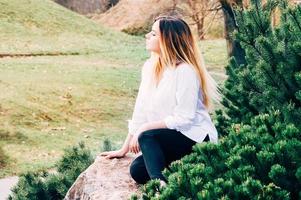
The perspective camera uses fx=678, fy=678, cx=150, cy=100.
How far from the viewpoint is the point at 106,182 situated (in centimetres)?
477

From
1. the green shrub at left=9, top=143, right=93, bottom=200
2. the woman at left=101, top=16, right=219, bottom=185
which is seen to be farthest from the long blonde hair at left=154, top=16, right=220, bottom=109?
the green shrub at left=9, top=143, right=93, bottom=200

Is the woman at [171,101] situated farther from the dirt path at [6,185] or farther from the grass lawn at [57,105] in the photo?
the grass lawn at [57,105]

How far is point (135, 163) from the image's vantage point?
4.62 meters

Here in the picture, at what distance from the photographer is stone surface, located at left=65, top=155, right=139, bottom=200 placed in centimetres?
455

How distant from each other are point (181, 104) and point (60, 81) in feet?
45.2

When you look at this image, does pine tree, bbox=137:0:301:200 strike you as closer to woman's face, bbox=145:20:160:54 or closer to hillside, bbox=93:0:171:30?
woman's face, bbox=145:20:160:54

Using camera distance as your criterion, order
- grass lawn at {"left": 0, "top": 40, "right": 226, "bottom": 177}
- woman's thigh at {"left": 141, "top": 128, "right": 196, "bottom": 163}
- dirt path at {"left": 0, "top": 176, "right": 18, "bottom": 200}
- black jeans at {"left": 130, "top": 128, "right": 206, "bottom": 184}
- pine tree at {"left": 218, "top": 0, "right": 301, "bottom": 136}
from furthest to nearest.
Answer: grass lawn at {"left": 0, "top": 40, "right": 226, "bottom": 177}, dirt path at {"left": 0, "top": 176, "right": 18, "bottom": 200}, woman's thigh at {"left": 141, "top": 128, "right": 196, "bottom": 163}, black jeans at {"left": 130, "top": 128, "right": 206, "bottom": 184}, pine tree at {"left": 218, "top": 0, "right": 301, "bottom": 136}

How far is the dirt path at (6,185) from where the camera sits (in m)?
9.09

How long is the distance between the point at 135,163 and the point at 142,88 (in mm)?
566

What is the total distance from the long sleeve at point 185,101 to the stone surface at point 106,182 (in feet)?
1.77

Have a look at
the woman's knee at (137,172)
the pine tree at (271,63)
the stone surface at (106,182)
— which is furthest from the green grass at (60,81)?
the pine tree at (271,63)

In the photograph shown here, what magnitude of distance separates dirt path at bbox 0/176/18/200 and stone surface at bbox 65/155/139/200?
12.9ft

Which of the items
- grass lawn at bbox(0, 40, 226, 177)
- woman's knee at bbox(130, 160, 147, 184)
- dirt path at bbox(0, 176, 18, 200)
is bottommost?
grass lawn at bbox(0, 40, 226, 177)

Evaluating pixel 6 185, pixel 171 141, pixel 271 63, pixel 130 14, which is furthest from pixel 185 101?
pixel 130 14
